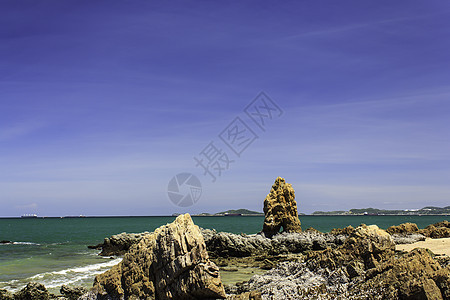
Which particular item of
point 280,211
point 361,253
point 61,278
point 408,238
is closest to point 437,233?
point 408,238

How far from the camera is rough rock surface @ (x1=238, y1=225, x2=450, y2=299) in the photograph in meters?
10.2

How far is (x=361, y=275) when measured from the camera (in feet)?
39.9

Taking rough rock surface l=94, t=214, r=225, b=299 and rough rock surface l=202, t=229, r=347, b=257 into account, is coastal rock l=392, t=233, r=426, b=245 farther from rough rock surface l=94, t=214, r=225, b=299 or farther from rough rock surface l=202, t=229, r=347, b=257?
rough rock surface l=94, t=214, r=225, b=299

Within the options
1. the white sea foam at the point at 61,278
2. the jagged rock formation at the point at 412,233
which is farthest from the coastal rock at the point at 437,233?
the white sea foam at the point at 61,278

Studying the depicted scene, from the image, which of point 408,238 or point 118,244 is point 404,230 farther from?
point 118,244

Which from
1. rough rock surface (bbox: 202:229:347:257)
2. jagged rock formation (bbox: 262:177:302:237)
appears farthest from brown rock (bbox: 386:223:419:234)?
jagged rock formation (bbox: 262:177:302:237)

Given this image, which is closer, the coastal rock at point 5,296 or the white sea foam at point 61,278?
the coastal rock at point 5,296

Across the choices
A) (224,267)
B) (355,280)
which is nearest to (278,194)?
(224,267)

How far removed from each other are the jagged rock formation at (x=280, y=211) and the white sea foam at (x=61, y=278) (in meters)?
15.8

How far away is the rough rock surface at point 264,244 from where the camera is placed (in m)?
Answer: 30.8

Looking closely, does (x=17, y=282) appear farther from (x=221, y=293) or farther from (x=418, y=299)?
(x=418, y=299)

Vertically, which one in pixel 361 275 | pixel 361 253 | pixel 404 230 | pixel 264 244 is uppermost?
pixel 361 253

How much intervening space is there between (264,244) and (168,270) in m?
22.1

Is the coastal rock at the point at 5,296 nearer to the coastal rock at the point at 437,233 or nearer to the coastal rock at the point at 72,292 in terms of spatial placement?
the coastal rock at the point at 72,292
